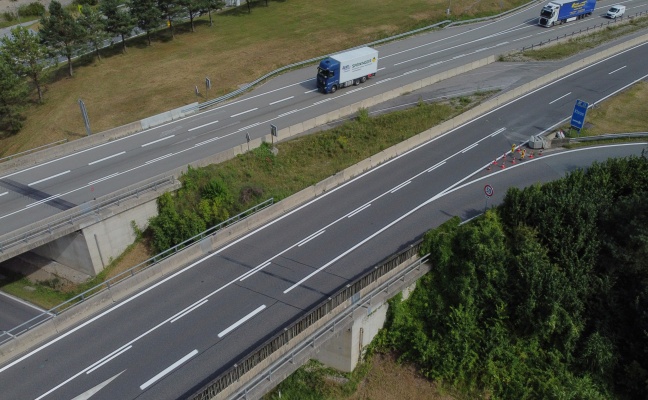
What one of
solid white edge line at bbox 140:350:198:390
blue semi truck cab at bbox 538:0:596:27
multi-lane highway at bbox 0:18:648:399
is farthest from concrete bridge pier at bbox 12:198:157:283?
blue semi truck cab at bbox 538:0:596:27

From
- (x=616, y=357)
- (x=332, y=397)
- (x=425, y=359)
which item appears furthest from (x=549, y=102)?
(x=332, y=397)

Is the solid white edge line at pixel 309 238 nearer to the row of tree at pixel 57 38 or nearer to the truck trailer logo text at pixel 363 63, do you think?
the truck trailer logo text at pixel 363 63

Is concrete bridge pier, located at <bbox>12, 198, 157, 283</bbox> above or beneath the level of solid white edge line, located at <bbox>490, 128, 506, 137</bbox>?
beneath

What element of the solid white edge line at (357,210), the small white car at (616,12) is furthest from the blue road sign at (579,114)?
the small white car at (616,12)

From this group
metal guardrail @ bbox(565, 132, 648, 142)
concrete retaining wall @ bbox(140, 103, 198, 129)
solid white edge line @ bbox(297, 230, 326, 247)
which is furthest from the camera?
concrete retaining wall @ bbox(140, 103, 198, 129)

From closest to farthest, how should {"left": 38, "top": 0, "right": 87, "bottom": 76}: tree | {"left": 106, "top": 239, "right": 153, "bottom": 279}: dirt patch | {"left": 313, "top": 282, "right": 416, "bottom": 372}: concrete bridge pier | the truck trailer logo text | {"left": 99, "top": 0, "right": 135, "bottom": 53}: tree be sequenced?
{"left": 313, "top": 282, "right": 416, "bottom": 372}: concrete bridge pier, {"left": 106, "top": 239, "right": 153, "bottom": 279}: dirt patch, the truck trailer logo text, {"left": 38, "top": 0, "right": 87, "bottom": 76}: tree, {"left": 99, "top": 0, "right": 135, "bottom": 53}: tree

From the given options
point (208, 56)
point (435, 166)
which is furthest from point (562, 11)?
point (208, 56)

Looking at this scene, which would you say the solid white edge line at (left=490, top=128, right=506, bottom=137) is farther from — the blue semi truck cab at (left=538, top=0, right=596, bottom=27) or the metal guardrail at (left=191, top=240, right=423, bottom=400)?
the blue semi truck cab at (left=538, top=0, right=596, bottom=27)

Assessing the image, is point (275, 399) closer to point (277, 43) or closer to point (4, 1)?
point (277, 43)
